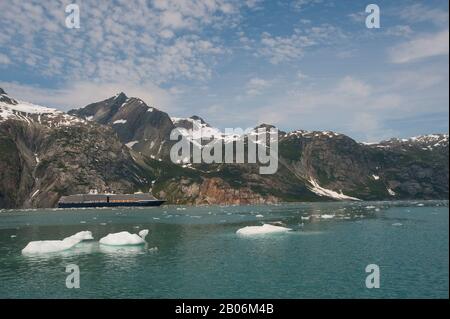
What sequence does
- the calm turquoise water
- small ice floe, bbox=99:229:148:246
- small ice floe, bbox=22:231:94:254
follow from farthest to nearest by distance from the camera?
1. small ice floe, bbox=99:229:148:246
2. small ice floe, bbox=22:231:94:254
3. the calm turquoise water

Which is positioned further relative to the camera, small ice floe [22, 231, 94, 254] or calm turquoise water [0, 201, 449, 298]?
small ice floe [22, 231, 94, 254]

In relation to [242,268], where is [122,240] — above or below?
above

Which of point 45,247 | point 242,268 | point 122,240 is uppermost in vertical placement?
point 122,240

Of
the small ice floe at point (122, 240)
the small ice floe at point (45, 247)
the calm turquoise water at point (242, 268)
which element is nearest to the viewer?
the calm turquoise water at point (242, 268)

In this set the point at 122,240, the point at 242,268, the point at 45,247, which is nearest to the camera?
the point at 242,268

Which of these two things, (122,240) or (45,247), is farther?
(122,240)

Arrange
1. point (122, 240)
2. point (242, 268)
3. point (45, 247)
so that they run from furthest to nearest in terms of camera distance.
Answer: point (122, 240), point (45, 247), point (242, 268)

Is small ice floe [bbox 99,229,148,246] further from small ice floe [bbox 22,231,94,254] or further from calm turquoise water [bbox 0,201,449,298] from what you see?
small ice floe [bbox 22,231,94,254]

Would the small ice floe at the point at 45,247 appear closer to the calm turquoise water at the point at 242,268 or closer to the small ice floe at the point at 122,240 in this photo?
the calm turquoise water at the point at 242,268

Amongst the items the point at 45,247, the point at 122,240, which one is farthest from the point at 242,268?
the point at 45,247

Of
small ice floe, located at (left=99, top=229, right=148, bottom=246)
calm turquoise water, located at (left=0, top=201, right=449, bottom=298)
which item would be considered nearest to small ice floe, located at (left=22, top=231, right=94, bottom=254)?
calm turquoise water, located at (left=0, top=201, right=449, bottom=298)

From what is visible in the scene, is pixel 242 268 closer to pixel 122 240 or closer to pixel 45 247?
pixel 122 240

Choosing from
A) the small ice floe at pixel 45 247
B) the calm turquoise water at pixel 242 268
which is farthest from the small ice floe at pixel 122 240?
the small ice floe at pixel 45 247
